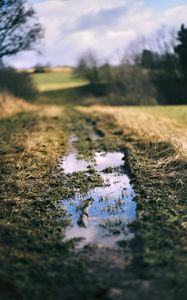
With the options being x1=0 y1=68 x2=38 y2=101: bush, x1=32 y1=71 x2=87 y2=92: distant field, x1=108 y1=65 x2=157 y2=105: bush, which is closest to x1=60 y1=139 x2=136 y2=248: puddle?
x1=0 y1=68 x2=38 y2=101: bush

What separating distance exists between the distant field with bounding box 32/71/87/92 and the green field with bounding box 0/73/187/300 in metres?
71.0

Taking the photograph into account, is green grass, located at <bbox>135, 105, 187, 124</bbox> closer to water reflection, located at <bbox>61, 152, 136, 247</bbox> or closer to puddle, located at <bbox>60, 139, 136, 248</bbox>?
Result: puddle, located at <bbox>60, 139, 136, 248</bbox>

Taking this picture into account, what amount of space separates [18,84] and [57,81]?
4117 centimetres

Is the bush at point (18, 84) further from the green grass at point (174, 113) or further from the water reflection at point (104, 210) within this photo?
the water reflection at point (104, 210)

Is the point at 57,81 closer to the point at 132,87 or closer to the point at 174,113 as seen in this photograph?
the point at 132,87

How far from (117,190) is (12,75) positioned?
47.1 metres

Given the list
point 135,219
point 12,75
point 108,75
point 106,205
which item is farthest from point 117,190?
point 108,75

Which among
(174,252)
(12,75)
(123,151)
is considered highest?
(174,252)

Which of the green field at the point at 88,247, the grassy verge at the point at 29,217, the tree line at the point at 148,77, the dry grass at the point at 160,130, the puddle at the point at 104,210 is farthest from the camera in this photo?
the tree line at the point at 148,77

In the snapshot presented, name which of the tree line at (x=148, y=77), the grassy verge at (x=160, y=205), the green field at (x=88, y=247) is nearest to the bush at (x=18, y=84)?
the tree line at (x=148, y=77)

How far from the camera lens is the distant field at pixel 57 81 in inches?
3553

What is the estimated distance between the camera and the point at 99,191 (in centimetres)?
1180

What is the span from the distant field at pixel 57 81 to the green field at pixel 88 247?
7102cm

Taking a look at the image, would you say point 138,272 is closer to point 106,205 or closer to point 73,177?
point 106,205
